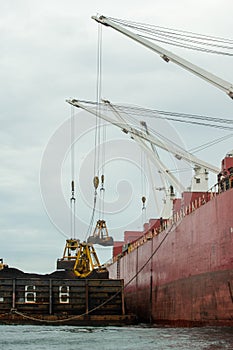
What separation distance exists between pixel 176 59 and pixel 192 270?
963cm

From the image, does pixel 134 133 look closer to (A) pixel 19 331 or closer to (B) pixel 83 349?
(A) pixel 19 331

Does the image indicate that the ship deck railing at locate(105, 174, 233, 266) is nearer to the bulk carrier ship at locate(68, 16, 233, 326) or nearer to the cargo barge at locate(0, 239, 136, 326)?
the bulk carrier ship at locate(68, 16, 233, 326)

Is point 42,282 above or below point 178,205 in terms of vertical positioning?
below

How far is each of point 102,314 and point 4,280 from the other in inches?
193

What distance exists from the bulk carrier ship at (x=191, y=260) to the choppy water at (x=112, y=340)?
2220 millimetres

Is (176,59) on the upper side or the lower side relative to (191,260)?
upper

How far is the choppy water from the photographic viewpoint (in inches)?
661

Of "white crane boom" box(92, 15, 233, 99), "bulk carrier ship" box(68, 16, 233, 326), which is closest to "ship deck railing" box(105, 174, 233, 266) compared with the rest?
"bulk carrier ship" box(68, 16, 233, 326)

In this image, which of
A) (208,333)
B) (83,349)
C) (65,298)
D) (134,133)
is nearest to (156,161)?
(134,133)

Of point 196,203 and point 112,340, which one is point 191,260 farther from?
point 112,340

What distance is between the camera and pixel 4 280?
27.8 m

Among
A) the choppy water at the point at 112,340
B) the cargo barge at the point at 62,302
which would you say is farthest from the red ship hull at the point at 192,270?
the cargo barge at the point at 62,302

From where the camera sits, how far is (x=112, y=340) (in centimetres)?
1922

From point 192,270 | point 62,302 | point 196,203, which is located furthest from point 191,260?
point 62,302
